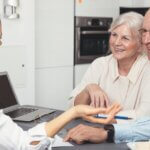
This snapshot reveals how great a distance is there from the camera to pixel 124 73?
6.64 ft

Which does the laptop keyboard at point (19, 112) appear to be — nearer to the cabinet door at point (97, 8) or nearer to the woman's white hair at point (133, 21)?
the woman's white hair at point (133, 21)

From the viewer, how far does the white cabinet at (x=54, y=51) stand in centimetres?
304

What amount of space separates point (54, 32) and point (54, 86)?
0.51m

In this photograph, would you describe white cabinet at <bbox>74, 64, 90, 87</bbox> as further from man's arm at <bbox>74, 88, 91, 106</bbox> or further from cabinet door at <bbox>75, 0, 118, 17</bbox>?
man's arm at <bbox>74, 88, 91, 106</bbox>

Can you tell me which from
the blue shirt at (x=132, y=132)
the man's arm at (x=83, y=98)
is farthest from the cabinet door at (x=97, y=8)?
the blue shirt at (x=132, y=132)

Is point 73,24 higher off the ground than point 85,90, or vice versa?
point 73,24

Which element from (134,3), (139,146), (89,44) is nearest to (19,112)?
(139,146)

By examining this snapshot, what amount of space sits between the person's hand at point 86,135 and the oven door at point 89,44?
6.65 feet

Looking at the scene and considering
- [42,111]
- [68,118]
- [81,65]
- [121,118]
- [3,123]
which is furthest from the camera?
[81,65]

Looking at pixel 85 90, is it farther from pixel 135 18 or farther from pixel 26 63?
pixel 26 63

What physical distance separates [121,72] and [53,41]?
→ 1261 mm

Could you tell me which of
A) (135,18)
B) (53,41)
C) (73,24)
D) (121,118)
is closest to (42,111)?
(121,118)

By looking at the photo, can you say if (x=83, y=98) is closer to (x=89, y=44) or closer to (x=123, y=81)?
(x=123, y=81)

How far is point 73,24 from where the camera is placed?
330 centimetres
